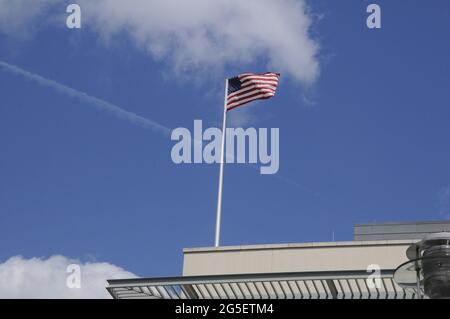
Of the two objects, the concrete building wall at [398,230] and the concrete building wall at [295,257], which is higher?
the concrete building wall at [398,230]

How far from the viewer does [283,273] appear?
520 inches

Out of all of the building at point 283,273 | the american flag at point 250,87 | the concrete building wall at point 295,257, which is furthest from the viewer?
the american flag at point 250,87

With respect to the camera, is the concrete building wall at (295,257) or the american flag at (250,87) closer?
the concrete building wall at (295,257)

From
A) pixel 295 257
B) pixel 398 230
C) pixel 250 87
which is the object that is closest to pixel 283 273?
pixel 295 257

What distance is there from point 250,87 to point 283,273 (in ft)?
45.1

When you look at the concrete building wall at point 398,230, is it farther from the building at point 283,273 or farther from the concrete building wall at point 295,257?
the concrete building wall at point 295,257

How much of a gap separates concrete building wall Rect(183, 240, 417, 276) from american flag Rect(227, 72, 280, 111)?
922cm

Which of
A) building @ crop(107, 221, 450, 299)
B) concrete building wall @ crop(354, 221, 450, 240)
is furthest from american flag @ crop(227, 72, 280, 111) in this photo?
building @ crop(107, 221, 450, 299)

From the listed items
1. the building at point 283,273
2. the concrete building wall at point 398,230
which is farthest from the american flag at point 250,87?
the building at point 283,273

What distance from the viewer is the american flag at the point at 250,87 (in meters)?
25.8

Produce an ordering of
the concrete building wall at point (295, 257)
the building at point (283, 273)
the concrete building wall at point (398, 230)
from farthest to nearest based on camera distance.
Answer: the concrete building wall at point (398, 230) < the concrete building wall at point (295, 257) < the building at point (283, 273)

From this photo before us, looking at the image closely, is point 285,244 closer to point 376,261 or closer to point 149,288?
point 376,261
